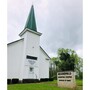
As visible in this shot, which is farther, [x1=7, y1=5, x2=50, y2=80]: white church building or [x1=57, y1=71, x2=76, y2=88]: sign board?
[x1=7, y1=5, x2=50, y2=80]: white church building

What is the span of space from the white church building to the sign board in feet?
15.9

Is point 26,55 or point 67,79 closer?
point 67,79

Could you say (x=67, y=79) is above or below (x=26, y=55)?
below

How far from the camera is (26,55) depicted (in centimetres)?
990

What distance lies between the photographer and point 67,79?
4859 millimetres

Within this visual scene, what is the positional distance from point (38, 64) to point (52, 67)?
20.2 feet

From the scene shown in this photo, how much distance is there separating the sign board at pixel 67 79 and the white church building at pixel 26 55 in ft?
15.9

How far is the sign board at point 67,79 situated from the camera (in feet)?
15.1

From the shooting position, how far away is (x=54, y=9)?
2.30 meters

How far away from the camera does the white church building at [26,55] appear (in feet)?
31.9

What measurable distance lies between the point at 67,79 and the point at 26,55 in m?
5.44

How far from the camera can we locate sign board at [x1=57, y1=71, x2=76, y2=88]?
4617 mm

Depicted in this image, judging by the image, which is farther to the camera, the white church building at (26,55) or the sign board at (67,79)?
the white church building at (26,55)
